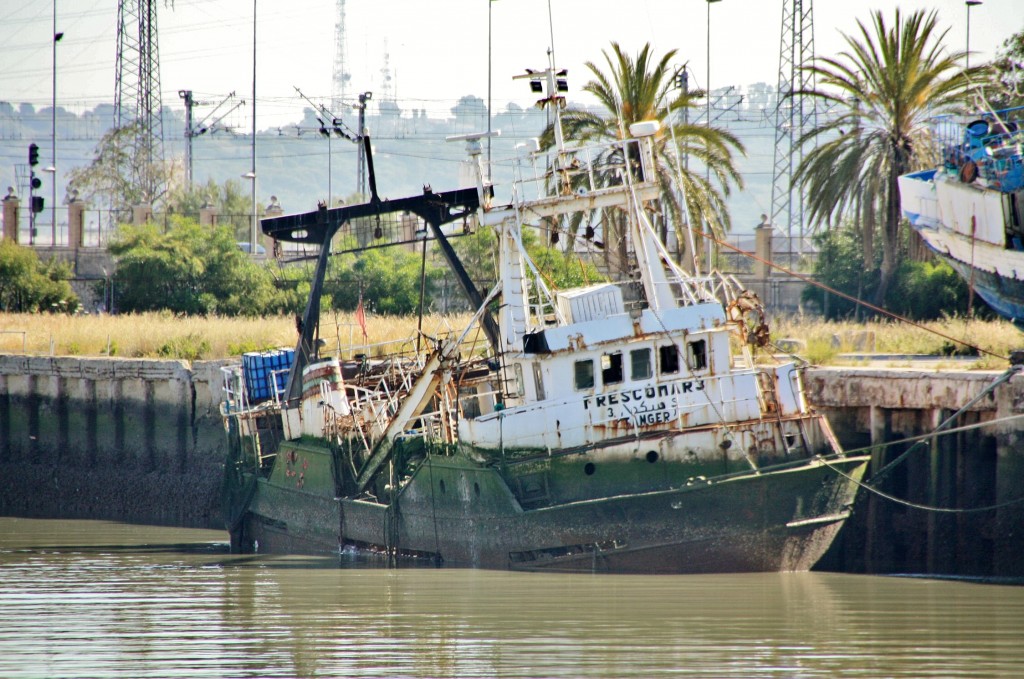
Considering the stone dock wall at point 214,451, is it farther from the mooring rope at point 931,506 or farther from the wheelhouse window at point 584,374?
the wheelhouse window at point 584,374

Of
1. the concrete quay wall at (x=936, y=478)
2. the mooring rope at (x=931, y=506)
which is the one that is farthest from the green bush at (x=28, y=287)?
the mooring rope at (x=931, y=506)

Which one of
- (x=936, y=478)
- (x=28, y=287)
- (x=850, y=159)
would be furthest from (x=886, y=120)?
(x=28, y=287)

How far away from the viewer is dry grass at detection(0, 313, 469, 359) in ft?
109

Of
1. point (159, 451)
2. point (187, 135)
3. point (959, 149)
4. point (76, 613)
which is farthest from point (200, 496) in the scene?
point (187, 135)

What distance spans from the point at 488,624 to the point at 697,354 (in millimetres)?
5697

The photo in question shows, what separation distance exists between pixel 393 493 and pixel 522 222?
198 inches

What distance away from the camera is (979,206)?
25.5m

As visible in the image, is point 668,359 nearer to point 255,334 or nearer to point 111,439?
point 111,439

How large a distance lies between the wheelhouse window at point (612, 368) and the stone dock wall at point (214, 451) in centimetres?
411

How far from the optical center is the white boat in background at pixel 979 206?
24.7 meters

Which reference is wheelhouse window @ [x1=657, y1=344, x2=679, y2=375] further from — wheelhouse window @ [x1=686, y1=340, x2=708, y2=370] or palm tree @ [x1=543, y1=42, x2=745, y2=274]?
palm tree @ [x1=543, y1=42, x2=745, y2=274]

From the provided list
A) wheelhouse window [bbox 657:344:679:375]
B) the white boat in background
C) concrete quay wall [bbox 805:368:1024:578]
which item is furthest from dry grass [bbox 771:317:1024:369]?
wheelhouse window [bbox 657:344:679:375]

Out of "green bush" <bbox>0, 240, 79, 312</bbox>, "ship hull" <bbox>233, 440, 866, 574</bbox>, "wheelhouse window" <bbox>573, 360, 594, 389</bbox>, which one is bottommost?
"ship hull" <bbox>233, 440, 866, 574</bbox>

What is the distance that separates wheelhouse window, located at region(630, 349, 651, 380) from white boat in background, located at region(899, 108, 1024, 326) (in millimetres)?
8120
